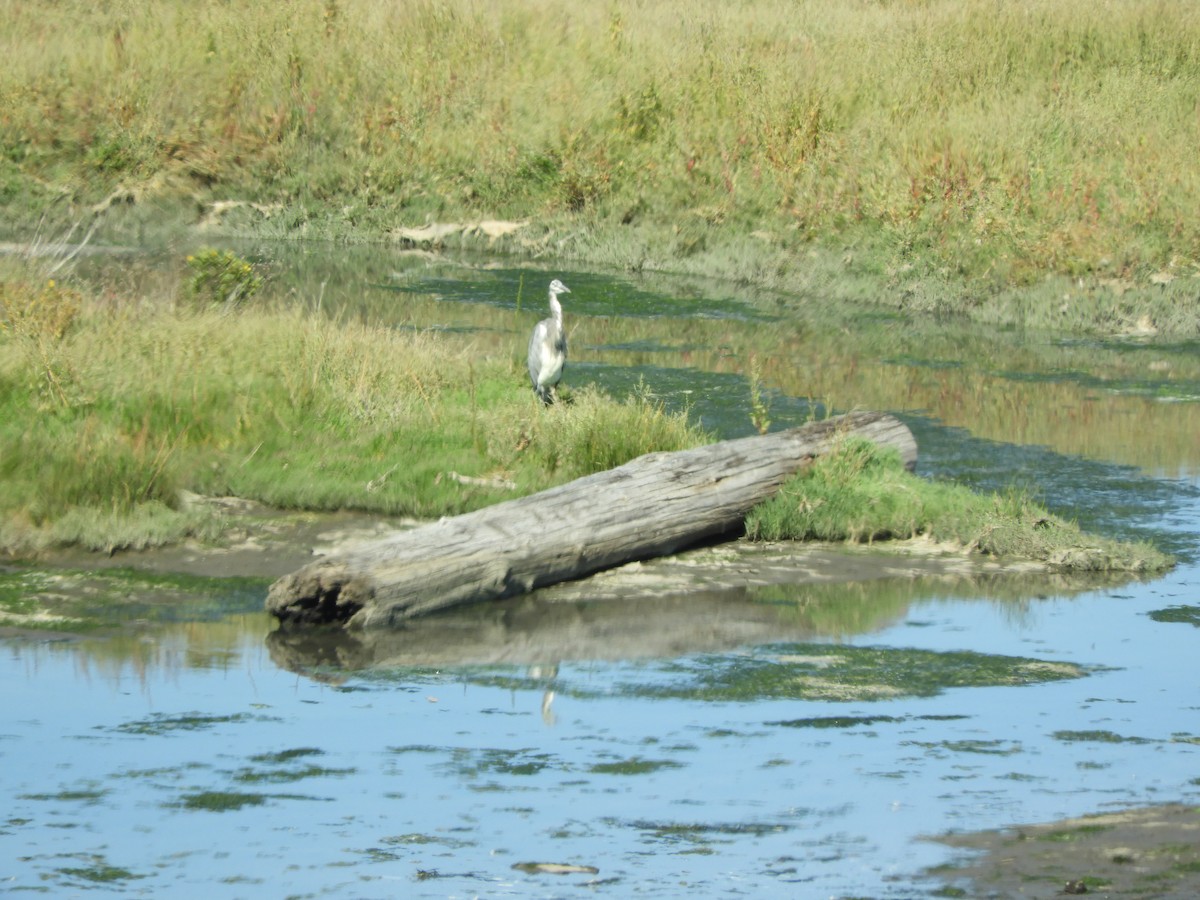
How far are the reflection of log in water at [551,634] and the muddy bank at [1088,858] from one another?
2.92 metres

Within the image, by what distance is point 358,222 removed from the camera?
2428 cm

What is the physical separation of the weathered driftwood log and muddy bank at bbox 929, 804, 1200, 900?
3.78 metres

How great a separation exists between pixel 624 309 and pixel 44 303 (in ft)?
27.7

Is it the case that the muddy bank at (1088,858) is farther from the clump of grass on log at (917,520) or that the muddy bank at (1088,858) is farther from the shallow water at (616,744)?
the clump of grass on log at (917,520)

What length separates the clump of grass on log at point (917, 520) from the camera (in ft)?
35.0

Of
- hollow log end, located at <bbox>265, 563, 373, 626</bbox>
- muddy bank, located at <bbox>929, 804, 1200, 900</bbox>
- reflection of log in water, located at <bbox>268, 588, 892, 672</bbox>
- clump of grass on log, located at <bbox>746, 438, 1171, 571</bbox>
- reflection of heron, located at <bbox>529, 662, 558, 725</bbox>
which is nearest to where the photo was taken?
muddy bank, located at <bbox>929, 804, 1200, 900</bbox>

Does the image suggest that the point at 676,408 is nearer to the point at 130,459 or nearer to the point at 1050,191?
the point at 130,459

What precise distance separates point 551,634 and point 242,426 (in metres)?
3.77

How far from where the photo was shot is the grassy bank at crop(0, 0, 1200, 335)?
20.8 meters

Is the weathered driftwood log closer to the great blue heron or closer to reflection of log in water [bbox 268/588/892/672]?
reflection of log in water [bbox 268/588/892/672]

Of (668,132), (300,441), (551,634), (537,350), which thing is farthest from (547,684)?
(668,132)

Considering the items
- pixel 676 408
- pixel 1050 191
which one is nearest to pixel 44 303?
pixel 676 408

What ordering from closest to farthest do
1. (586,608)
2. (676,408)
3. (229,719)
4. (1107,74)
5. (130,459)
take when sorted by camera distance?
(229,719) → (586,608) → (130,459) → (676,408) → (1107,74)

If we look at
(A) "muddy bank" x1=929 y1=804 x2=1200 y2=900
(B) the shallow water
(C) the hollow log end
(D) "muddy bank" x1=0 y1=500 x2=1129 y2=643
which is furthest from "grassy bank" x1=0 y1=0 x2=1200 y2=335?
(A) "muddy bank" x1=929 y1=804 x2=1200 y2=900
